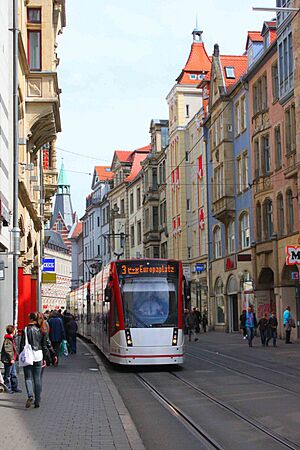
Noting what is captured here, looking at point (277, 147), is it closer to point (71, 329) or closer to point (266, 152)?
point (266, 152)

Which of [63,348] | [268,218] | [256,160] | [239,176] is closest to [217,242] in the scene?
[239,176]

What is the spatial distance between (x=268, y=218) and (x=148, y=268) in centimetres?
2084

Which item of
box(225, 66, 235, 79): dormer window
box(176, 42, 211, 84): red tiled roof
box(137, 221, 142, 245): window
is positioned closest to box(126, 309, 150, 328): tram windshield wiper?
box(225, 66, 235, 79): dormer window

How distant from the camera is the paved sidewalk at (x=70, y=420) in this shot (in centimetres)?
1045

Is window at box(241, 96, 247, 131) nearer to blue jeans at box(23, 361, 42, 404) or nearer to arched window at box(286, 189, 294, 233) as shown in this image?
arched window at box(286, 189, 294, 233)

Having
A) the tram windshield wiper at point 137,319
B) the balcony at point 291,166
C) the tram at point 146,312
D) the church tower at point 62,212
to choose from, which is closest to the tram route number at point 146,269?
the tram at point 146,312

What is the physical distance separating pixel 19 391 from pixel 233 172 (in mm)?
34764

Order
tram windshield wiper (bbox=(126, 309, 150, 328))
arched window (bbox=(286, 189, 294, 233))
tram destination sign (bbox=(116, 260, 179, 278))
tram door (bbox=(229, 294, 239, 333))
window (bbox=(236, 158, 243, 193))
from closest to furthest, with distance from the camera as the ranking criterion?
tram windshield wiper (bbox=(126, 309, 150, 328)), tram destination sign (bbox=(116, 260, 179, 278)), arched window (bbox=(286, 189, 294, 233)), window (bbox=(236, 158, 243, 193)), tram door (bbox=(229, 294, 239, 333))

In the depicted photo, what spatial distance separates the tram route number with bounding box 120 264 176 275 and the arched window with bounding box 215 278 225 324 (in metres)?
30.3

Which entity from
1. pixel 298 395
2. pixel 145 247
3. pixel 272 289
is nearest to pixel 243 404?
pixel 298 395

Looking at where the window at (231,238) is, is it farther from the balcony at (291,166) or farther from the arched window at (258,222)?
the balcony at (291,166)

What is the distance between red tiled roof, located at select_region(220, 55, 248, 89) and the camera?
52656 millimetres

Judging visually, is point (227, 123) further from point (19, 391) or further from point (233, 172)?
point (19, 391)

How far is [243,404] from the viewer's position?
49.9ft
